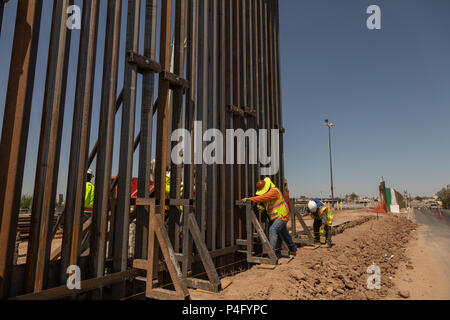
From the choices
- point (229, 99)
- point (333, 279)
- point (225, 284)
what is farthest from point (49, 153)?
point (333, 279)

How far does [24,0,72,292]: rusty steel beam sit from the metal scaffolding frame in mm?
11

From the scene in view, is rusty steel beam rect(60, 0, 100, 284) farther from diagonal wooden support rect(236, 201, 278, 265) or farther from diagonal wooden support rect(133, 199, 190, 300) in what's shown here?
diagonal wooden support rect(236, 201, 278, 265)

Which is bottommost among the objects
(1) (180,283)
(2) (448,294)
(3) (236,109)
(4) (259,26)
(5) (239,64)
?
→ (2) (448,294)

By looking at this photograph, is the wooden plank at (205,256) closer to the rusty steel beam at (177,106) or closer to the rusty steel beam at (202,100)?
the rusty steel beam at (177,106)

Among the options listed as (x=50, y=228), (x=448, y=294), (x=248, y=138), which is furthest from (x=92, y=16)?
(x=448, y=294)

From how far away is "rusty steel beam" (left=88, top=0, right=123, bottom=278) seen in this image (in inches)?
150

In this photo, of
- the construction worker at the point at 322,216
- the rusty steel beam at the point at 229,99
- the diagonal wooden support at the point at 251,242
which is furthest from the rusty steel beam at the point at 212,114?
the construction worker at the point at 322,216

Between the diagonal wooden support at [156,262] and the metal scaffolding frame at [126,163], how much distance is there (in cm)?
1

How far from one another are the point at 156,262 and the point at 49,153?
1971 mm

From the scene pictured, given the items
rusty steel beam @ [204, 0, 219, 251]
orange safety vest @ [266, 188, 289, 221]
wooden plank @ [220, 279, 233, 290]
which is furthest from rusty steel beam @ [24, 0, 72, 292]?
orange safety vest @ [266, 188, 289, 221]

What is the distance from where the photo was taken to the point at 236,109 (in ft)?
22.7

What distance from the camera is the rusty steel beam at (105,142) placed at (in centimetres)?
382
